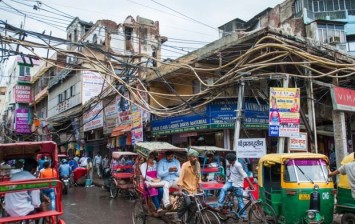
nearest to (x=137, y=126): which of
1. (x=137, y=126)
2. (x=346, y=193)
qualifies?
(x=137, y=126)

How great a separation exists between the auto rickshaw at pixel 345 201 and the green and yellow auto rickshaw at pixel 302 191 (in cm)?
16

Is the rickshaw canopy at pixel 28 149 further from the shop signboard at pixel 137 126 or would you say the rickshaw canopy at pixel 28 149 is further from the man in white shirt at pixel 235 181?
the shop signboard at pixel 137 126

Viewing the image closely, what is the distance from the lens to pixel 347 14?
3419cm

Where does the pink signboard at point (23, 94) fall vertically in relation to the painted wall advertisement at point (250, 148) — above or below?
above

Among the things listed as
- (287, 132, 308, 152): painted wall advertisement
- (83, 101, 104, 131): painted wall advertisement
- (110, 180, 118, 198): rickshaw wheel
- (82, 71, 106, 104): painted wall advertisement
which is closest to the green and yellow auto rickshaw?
(287, 132, 308, 152): painted wall advertisement

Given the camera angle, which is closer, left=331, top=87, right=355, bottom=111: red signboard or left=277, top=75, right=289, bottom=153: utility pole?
left=277, top=75, right=289, bottom=153: utility pole

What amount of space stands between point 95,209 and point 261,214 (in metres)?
6.35

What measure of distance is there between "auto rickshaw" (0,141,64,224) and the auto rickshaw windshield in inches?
188

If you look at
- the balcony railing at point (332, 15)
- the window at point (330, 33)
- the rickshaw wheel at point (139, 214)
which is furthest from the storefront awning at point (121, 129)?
the balcony railing at point (332, 15)

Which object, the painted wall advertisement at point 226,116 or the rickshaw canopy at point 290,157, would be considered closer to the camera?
the rickshaw canopy at point 290,157

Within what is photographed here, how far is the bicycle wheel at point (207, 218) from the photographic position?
6.74 m

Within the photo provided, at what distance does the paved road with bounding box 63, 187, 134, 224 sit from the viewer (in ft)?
33.3

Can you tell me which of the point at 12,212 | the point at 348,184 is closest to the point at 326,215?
the point at 348,184

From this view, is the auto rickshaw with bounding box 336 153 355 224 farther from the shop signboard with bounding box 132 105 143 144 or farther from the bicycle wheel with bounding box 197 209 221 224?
A: the shop signboard with bounding box 132 105 143 144
